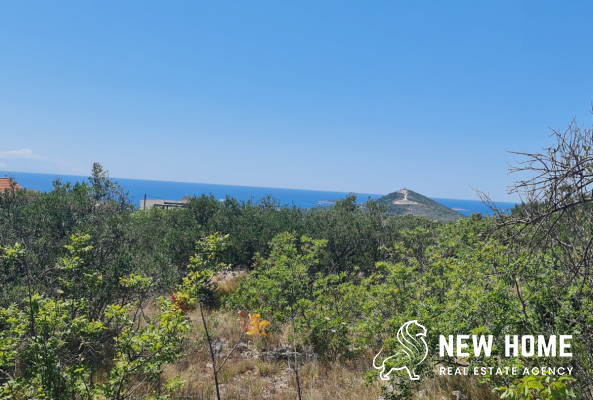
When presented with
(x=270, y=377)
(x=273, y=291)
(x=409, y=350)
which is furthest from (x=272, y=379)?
(x=409, y=350)

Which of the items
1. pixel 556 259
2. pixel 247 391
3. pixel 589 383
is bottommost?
pixel 247 391

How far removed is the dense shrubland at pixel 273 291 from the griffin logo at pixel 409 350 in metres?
0.17

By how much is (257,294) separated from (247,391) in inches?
125

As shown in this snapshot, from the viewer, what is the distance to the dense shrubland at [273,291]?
13.9 feet

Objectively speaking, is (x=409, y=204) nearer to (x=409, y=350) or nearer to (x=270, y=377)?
(x=270, y=377)

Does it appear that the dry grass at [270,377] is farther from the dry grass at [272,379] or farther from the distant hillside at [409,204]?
the distant hillside at [409,204]

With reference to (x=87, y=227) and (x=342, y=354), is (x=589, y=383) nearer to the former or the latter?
(x=342, y=354)

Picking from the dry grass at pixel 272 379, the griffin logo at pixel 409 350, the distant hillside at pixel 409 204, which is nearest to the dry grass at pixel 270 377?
the dry grass at pixel 272 379

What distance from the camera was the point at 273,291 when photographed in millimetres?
8906

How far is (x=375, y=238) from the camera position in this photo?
1697cm

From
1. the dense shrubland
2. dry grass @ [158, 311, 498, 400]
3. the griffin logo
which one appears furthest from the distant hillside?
the griffin logo

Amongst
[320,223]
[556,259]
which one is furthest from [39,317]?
[320,223]

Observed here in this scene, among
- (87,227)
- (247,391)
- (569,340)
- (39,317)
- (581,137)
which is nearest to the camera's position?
(581,137)

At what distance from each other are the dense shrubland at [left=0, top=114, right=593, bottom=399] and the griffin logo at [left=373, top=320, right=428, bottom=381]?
17 centimetres
